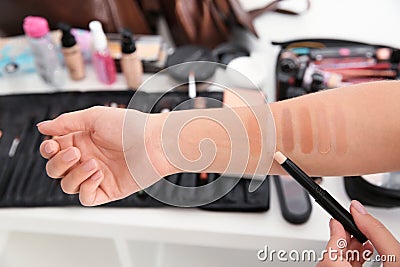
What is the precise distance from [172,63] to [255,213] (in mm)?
366

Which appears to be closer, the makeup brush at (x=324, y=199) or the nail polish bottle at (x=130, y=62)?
the makeup brush at (x=324, y=199)

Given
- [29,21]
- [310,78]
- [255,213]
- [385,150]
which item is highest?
[29,21]

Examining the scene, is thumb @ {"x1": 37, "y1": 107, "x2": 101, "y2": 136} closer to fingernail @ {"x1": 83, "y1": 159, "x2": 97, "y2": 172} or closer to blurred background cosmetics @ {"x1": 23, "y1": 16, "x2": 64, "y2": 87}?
fingernail @ {"x1": 83, "y1": 159, "x2": 97, "y2": 172}

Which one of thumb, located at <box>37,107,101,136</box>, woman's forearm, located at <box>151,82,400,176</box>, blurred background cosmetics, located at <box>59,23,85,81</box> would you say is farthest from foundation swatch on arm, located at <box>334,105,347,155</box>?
blurred background cosmetics, located at <box>59,23,85,81</box>

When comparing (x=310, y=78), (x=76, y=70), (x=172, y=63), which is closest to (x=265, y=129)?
(x=310, y=78)

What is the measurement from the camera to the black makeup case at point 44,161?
2.46ft

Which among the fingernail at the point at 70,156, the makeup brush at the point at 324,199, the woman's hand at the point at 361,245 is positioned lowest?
the woman's hand at the point at 361,245

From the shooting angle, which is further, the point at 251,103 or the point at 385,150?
the point at 251,103

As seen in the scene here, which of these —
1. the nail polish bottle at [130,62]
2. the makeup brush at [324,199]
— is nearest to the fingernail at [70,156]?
the makeup brush at [324,199]

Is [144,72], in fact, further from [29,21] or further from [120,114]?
[120,114]

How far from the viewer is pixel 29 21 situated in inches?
36.2

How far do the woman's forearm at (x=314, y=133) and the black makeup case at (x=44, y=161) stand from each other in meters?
0.09

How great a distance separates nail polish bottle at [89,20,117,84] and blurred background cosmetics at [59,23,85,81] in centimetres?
3

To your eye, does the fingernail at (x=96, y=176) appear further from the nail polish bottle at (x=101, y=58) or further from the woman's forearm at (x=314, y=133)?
the nail polish bottle at (x=101, y=58)
